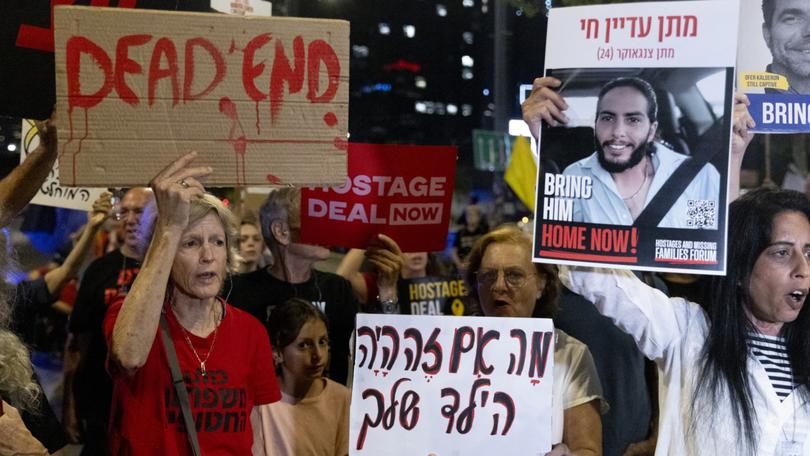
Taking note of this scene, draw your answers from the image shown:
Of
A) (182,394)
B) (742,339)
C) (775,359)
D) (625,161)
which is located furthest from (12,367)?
(775,359)

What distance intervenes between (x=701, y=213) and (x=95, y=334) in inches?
150

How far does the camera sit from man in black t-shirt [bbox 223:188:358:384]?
→ 4.96 m

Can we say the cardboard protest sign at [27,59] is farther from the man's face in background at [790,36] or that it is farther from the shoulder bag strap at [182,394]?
the man's face in background at [790,36]

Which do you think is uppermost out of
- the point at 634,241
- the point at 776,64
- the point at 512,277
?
the point at 776,64

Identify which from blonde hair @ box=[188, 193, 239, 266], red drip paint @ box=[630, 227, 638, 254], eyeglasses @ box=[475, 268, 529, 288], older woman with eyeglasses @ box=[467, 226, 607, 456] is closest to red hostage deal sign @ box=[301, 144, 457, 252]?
A: older woman with eyeglasses @ box=[467, 226, 607, 456]

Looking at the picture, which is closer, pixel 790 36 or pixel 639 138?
pixel 639 138

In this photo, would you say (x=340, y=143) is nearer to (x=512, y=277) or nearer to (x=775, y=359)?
(x=512, y=277)

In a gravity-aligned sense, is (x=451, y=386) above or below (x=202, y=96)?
below

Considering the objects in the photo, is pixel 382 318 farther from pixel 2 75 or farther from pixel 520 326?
pixel 2 75

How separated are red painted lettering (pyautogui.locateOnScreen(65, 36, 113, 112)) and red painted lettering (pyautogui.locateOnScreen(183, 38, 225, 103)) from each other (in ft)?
0.78

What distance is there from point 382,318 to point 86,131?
3.94ft

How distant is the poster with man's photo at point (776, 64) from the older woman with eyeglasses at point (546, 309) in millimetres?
1021

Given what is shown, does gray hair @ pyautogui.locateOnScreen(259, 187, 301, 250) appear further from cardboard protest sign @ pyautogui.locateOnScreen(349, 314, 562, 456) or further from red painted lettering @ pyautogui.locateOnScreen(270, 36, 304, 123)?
red painted lettering @ pyautogui.locateOnScreen(270, 36, 304, 123)

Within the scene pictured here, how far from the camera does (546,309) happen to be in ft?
13.9
